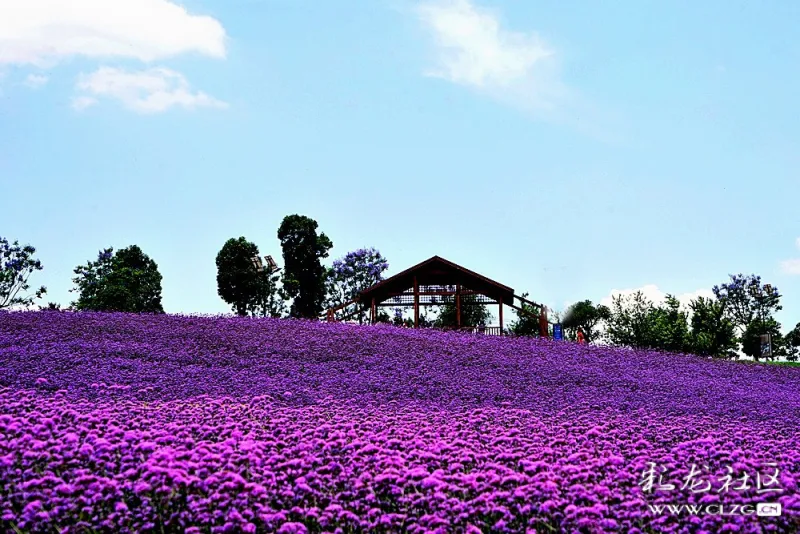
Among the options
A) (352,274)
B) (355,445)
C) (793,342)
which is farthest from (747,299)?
(355,445)

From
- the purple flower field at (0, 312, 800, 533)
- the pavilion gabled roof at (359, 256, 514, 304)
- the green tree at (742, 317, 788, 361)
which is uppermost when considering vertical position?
the pavilion gabled roof at (359, 256, 514, 304)

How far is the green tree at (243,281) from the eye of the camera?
1390 inches

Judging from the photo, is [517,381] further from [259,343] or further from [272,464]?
[272,464]

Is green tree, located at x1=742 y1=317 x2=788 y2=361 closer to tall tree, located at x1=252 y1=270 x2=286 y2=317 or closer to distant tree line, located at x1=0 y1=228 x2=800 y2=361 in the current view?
distant tree line, located at x1=0 y1=228 x2=800 y2=361

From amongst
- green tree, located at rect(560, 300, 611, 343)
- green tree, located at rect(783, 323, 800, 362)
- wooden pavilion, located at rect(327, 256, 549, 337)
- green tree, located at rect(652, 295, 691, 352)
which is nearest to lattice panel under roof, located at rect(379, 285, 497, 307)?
wooden pavilion, located at rect(327, 256, 549, 337)

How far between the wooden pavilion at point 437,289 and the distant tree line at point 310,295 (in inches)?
142

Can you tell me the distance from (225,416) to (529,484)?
338cm

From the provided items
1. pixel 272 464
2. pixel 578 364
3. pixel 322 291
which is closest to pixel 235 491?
pixel 272 464

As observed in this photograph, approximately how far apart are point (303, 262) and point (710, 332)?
18.7 meters

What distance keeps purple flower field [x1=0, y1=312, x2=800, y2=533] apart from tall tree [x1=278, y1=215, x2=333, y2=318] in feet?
Result: 77.3

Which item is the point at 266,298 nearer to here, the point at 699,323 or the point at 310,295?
the point at 310,295

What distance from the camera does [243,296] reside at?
116 ft

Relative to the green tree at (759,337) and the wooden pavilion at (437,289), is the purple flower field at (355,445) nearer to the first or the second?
the wooden pavilion at (437,289)

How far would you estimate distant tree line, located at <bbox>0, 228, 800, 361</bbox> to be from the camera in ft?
106
